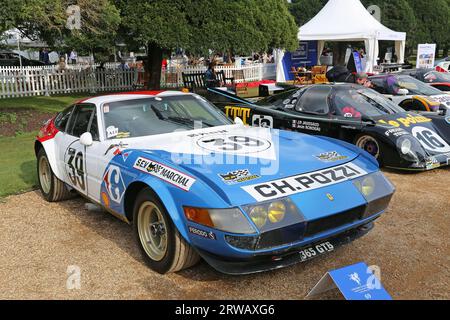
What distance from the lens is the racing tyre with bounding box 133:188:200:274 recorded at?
3275mm

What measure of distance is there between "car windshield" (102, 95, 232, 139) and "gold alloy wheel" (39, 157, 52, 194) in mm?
1612

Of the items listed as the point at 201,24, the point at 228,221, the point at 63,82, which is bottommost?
the point at 228,221

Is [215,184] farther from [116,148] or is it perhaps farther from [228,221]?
[116,148]

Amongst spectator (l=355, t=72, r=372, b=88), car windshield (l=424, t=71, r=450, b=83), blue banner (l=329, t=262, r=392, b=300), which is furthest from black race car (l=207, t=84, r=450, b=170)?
car windshield (l=424, t=71, r=450, b=83)

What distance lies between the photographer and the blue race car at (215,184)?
2.99 metres

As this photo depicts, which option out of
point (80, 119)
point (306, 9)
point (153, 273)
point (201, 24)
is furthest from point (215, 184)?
point (306, 9)

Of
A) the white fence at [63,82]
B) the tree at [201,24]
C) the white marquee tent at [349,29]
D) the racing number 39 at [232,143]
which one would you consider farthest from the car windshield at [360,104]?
the white marquee tent at [349,29]

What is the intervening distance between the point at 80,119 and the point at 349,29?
740 inches

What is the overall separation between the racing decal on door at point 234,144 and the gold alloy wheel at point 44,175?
2459 mm

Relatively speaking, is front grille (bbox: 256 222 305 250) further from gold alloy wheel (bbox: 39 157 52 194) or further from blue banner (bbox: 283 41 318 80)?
blue banner (bbox: 283 41 318 80)

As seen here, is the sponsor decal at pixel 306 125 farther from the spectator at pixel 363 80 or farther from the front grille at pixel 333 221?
the front grille at pixel 333 221

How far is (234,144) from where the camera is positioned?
3.95 m
